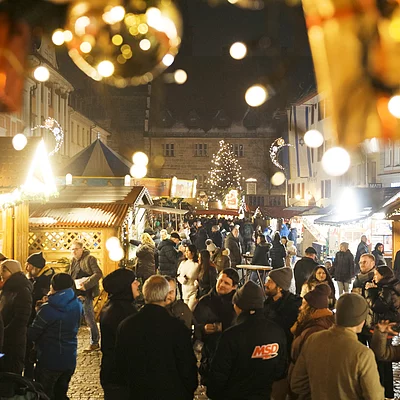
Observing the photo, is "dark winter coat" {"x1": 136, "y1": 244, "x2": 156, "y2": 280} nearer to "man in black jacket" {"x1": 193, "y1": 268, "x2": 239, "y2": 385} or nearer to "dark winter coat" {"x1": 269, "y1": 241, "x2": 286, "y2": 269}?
"dark winter coat" {"x1": 269, "y1": 241, "x2": 286, "y2": 269}

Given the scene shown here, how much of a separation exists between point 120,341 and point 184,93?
52687 mm

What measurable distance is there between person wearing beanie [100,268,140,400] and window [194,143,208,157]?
46.8 meters

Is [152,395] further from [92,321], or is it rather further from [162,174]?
[162,174]

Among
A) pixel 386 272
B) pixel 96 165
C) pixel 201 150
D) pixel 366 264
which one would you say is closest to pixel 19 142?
pixel 366 264

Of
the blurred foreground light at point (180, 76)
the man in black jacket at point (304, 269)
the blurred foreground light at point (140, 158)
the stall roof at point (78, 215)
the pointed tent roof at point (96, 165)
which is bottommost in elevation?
the man in black jacket at point (304, 269)

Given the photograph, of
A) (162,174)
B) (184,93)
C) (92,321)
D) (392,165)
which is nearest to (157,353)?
(92,321)

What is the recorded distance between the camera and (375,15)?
3416 mm

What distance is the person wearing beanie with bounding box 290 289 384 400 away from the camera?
143 inches

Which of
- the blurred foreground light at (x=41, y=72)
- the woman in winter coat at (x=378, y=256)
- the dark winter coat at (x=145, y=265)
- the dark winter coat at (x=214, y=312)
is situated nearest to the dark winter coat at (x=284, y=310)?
the dark winter coat at (x=214, y=312)

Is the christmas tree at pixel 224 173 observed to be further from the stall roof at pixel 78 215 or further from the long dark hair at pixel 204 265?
the long dark hair at pixel 204 265

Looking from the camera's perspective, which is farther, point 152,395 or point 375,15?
point 152,395

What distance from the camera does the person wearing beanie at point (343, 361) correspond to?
11.9ft

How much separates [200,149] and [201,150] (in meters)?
0.13

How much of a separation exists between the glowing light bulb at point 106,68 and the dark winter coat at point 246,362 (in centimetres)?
212
